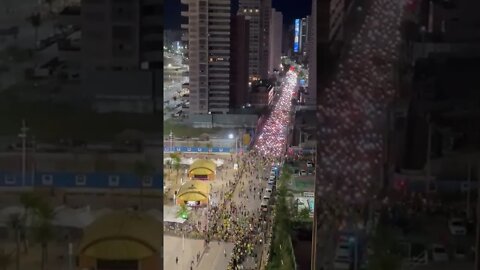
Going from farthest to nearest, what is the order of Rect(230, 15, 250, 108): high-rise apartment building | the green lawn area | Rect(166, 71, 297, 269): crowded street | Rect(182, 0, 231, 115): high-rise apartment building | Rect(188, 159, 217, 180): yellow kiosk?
1. Rect(230, 15, 250, 108): high-rise apartment building
2. Rect(182, 0, 231, 115): high-rise apartment building
3. the green lawn area
4. Rect(188, 159, 217, 180): yellow kiosk
5. Rect(166, 71, 297, 269): crowded street

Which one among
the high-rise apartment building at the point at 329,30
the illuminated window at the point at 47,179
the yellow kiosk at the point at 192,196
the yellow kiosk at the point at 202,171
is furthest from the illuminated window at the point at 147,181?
the yellow kiosk at the point at 202,171

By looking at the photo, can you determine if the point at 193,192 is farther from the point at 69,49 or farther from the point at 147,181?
the point at 69,49

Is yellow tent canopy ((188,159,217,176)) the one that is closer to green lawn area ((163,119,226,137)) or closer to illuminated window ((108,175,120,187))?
green lawn area ((163,119,226,137))

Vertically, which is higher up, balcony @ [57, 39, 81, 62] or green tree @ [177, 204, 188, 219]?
balcony @ [57, 39, 81, 62]

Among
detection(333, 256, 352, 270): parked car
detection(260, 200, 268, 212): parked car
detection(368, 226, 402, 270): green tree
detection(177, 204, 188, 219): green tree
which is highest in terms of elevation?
detection(368, 226, 402, 270): green tree

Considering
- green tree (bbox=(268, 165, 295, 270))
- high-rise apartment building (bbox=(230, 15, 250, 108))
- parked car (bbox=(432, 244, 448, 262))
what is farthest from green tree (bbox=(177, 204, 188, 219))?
high-rise apartment building (bbox=(230, 15, 250, 108))

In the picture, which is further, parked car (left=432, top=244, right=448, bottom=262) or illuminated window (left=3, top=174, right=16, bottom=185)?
parked car (left=432, top=244, right=448, bottom=262)

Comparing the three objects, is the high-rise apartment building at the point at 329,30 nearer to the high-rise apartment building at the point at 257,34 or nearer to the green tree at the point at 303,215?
the green tree at the point at 303,215
